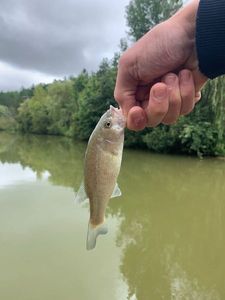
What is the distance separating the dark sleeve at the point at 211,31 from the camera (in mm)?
1594

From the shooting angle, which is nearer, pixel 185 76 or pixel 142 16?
pixel 185 76

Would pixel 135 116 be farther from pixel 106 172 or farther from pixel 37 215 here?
pixel 37 215

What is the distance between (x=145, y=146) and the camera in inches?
1058

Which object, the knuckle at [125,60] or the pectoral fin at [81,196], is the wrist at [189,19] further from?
the pectoral fin at [81,196]

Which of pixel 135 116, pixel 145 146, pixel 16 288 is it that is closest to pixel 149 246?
pixel 16 288

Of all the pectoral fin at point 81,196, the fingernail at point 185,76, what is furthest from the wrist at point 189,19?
the pectoral fin at point 81,196

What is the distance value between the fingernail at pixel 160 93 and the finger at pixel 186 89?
134 millimetres

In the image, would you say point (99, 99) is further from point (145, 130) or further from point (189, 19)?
point (189, 19)

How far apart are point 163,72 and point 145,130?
2315cm

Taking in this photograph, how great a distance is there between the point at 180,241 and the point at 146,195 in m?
3.98

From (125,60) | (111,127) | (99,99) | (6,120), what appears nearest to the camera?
(111,127)

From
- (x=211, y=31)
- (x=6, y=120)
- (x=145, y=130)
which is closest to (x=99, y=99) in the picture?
(x=145, y=130)

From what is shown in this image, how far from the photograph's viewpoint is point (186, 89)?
181cm

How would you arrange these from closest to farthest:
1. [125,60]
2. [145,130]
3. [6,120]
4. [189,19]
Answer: [189,19] → [125,60] → [145,130] → [6,120]
